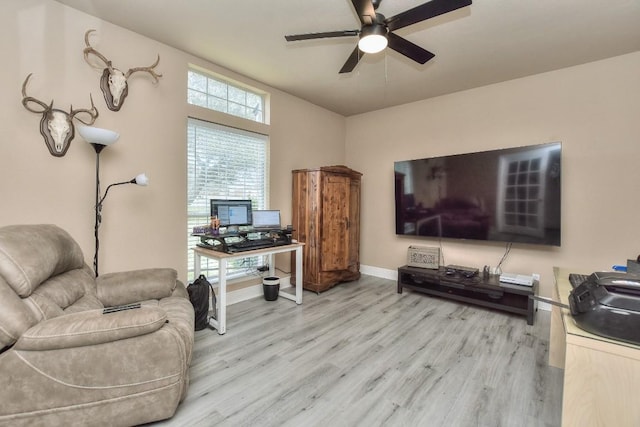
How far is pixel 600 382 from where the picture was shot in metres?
1.17

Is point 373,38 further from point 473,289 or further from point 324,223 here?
point 473,289

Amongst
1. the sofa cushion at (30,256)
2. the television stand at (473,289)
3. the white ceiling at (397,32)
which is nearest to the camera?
the sofa cushion at (30,256)

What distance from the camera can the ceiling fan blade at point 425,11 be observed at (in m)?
1.67

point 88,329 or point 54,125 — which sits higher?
point 54,125

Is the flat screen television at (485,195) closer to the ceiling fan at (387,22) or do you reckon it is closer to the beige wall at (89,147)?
the ceiling fan at (387,22)

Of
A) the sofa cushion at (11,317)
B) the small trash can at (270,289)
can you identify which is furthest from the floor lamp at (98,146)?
the small trash can at (270,289)

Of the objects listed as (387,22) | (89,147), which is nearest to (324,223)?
(387,22)

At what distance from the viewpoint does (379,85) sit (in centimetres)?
371

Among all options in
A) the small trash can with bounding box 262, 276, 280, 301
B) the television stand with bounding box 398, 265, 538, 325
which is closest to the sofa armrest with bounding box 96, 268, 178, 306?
the small trash can with bounding box 262, 276, 280, 301

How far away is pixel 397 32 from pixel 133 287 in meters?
3.13

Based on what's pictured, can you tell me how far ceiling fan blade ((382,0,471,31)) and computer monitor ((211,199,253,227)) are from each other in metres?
2.25

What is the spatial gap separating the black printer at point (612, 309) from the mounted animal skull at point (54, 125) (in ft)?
11.5

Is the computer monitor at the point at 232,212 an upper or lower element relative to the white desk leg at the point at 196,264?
upper

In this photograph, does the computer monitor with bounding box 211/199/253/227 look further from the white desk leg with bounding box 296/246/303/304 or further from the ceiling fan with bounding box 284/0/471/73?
the ceiling fan with bounding box 284/0/471/73
